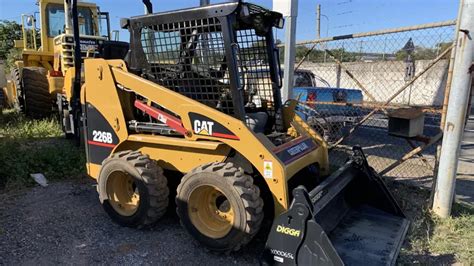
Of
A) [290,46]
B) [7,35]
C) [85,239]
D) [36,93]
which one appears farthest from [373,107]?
[7,35]

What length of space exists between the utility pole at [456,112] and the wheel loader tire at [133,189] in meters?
2.96

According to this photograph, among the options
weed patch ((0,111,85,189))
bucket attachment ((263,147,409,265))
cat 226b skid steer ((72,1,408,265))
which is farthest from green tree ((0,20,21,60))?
bucket attachment ((263,147,409,265))

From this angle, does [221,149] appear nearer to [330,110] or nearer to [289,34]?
[289,34]

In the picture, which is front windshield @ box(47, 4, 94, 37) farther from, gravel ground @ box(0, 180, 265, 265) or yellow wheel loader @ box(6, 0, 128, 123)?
gravel ground @ box(0, 180, 265, 265)

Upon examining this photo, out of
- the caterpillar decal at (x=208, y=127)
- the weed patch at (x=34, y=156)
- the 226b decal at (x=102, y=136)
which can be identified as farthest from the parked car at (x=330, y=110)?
the weed patch at (x=34, y=156)

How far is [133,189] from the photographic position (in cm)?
420

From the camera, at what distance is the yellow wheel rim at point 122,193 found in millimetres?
4000

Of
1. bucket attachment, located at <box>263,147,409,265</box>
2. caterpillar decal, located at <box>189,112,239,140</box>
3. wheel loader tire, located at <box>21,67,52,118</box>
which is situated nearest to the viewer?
bucket attachment, located at <box>263,147,409,265</box>

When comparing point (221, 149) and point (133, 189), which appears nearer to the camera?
point (221, 149)

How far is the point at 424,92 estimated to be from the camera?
13000 mm

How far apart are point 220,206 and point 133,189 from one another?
1.13 meters

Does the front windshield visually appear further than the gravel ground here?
Yes

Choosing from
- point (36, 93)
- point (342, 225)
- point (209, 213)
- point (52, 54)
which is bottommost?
point (342, 225)

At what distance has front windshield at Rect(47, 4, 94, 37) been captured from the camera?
8945mm
